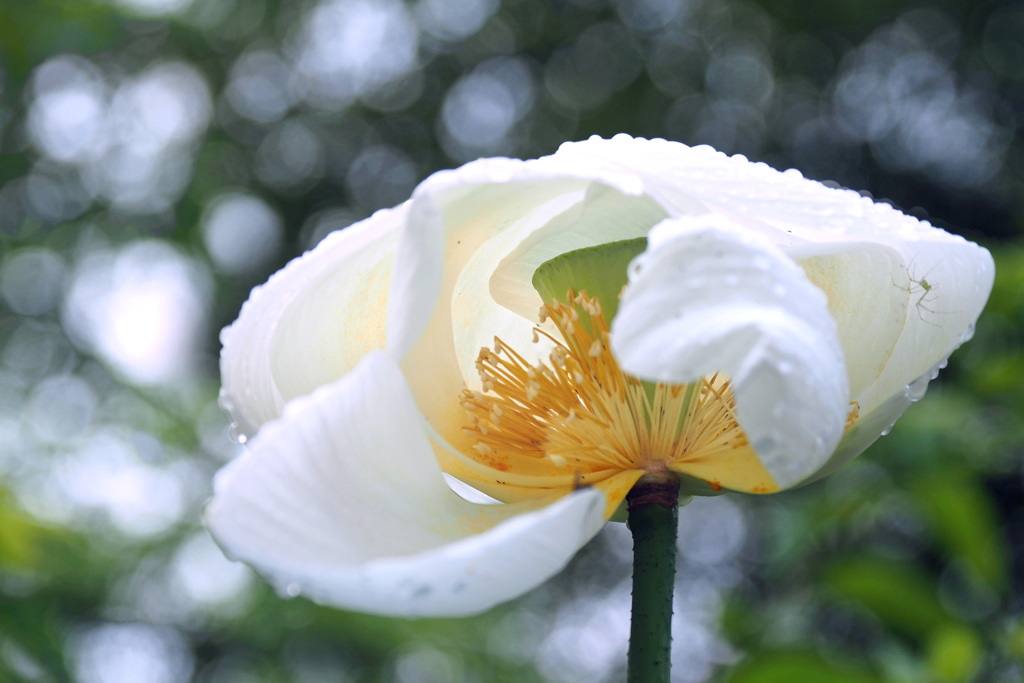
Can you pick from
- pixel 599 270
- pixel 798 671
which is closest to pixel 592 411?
pixel 599 270

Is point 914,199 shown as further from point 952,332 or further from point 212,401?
point 952,332

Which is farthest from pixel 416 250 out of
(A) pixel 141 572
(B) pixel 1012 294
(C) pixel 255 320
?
(A) pixel 141 572

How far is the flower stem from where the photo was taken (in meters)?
0.66

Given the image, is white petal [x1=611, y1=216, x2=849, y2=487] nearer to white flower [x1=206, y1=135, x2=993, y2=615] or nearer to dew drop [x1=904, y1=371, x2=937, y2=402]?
white flower [x1=206, y1=135, x2=993, y2=615]

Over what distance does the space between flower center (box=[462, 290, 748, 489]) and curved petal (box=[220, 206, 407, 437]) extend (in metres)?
0.11

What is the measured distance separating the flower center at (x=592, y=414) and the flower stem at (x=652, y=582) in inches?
2.0

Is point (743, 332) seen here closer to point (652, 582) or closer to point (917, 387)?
point (652, 582)

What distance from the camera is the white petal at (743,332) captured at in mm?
586

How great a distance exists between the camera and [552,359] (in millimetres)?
825

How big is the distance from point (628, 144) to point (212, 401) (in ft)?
12.6

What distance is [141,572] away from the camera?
4.05 metres

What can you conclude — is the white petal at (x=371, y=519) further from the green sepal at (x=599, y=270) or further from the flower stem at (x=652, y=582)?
the green sepal at (x=599, y=270)

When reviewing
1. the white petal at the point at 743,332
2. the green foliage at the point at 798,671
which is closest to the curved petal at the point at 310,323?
the white petal at the point at 743,332

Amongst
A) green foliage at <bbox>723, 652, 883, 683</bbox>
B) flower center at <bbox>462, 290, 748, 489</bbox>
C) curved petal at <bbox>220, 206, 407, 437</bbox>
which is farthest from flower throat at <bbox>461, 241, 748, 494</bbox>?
green foliage at <bbox>723, 652, 883, 683</bbox>
